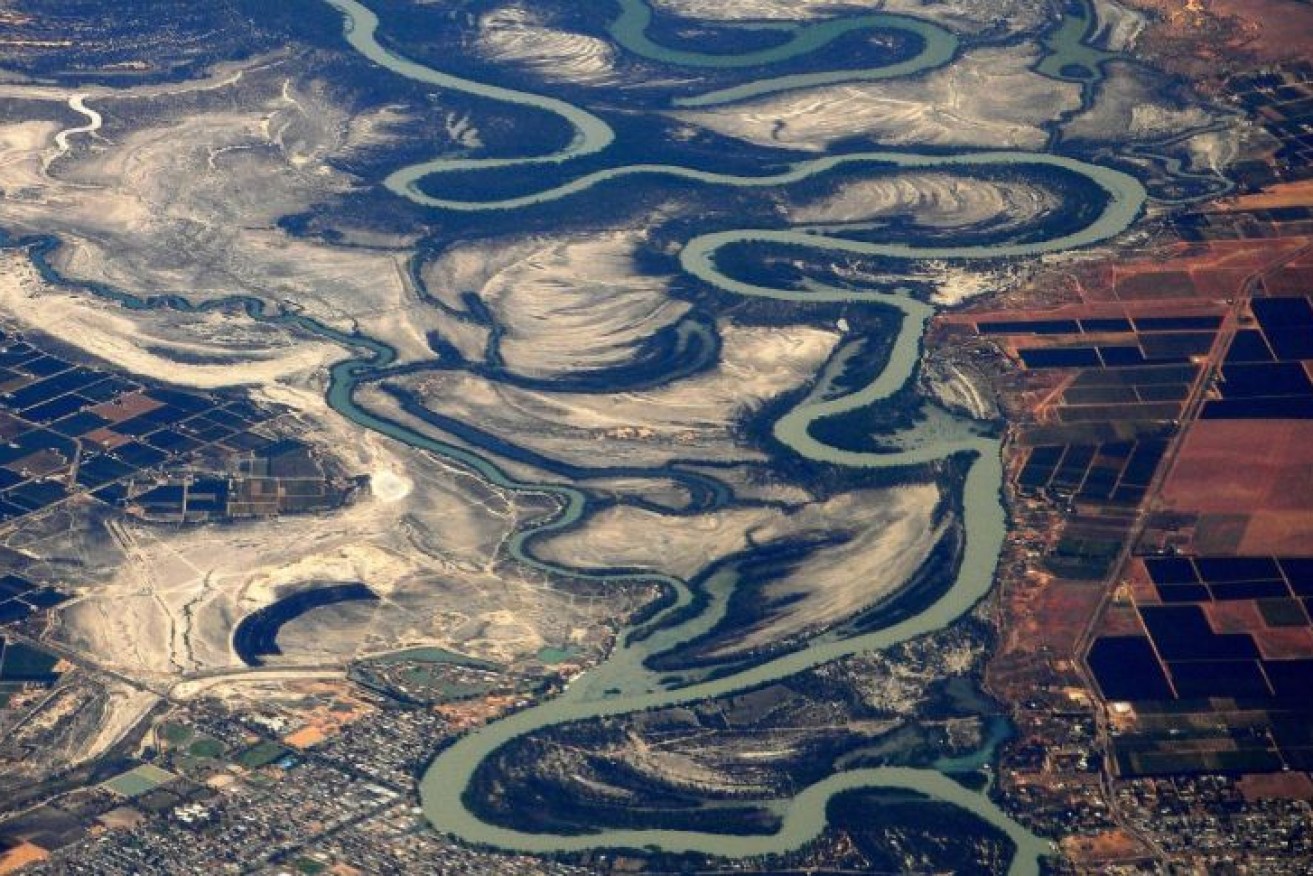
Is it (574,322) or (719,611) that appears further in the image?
(574,322)

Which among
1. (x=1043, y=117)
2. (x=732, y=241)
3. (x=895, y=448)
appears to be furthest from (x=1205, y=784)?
(x=1043, y=117)

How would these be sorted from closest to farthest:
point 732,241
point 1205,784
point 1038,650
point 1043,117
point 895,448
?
point 1205,784, point 1038,650, point 895,448, point 732,241, point 1043,117

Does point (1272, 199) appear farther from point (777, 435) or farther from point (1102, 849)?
point (1102, 849)

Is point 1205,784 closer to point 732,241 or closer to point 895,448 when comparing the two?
point 895,448

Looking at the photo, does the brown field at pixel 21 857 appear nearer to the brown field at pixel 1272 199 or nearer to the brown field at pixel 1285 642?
the brown field at pixel 1285 642

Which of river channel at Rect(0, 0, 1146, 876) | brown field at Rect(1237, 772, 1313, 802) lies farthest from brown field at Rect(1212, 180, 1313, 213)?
brown field at Rect(1237, 772, 1313, 802)

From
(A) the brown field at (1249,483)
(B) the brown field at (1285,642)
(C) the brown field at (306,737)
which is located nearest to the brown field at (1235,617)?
(B) the brown field at (1285,642)

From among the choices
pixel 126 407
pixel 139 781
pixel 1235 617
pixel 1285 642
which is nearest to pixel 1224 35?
pixel 1235 617

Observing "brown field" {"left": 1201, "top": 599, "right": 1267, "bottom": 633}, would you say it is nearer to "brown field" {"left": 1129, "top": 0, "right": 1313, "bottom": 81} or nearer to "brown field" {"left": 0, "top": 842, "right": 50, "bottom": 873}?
"brown field" {"left": 0, "top": 842, "right": 50, "bottom": 873}

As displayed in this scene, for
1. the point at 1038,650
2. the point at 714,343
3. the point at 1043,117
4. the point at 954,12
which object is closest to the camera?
the point at 1038,650
